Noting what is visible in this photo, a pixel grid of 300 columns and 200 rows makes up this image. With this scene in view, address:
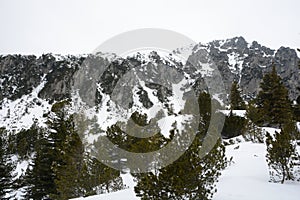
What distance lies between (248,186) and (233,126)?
621 inches

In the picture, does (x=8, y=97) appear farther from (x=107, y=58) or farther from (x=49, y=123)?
(x=49, y=123)

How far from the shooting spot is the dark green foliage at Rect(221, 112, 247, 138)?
968 inches

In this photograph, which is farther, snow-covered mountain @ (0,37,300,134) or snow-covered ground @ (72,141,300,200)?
snow-covered mountain @ (0,37,300,134)

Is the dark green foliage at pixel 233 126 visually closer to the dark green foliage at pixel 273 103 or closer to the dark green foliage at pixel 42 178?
the dark green foliage at pixel 273 103

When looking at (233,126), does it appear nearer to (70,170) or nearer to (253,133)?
(253,133)

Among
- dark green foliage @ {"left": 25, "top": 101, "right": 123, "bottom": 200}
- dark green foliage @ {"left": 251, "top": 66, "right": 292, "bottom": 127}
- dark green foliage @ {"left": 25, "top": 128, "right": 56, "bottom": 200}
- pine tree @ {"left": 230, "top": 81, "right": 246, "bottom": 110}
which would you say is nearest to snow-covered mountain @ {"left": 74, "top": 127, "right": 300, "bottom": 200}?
dark green foliage @ {"left": 25, "top": 101, "right": 123, "bottom": 200}

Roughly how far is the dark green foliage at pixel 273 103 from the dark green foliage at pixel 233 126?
6.01ft

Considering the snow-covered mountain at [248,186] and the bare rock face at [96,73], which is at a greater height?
the bare rock face at [96,73]

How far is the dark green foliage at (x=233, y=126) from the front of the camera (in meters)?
24.6

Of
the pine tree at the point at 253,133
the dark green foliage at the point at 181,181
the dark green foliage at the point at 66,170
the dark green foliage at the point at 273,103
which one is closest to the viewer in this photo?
the dark green foliage at the point at 181,181

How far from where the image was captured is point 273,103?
Result: 23359mm

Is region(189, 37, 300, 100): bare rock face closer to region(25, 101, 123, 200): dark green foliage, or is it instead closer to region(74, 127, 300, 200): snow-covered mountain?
region(25, 101, 123, 200): dark green foliage

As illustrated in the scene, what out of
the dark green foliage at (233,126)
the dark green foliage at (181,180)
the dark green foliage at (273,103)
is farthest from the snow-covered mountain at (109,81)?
the dark green foliage at (181,180)

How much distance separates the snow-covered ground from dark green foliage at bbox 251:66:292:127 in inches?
327
